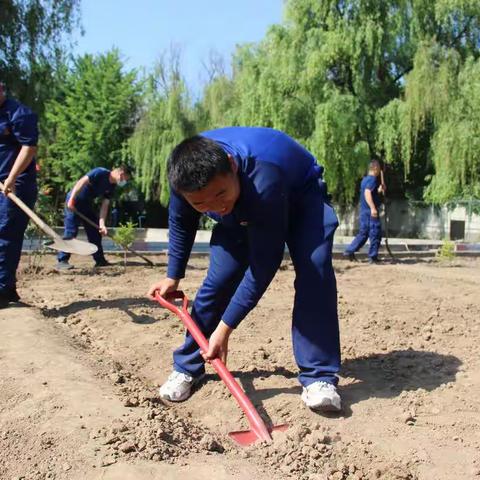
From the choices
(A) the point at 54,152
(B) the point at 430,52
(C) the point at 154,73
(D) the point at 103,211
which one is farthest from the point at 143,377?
(A) the point at 54,152

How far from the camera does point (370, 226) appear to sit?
30.3ft

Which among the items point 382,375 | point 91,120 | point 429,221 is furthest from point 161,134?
point 382,375

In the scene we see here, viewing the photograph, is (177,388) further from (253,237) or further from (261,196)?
(261,196)

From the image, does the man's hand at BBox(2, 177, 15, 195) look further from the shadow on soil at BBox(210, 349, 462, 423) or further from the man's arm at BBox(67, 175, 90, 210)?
the man's arm at BBox(67, 175, 90, 210)

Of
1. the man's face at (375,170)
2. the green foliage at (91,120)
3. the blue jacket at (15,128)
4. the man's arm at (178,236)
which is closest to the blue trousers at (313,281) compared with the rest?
the man's arm at (178,236)

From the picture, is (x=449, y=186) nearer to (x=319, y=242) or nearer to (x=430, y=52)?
(x=430, y=52)

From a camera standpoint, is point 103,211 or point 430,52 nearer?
point 103,211

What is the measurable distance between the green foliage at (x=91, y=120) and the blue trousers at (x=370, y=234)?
2021 centimetres

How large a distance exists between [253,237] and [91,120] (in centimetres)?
2778

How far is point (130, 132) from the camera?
29250 millimetres

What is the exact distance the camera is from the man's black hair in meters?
2.17

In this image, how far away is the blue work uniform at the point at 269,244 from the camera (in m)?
2.46

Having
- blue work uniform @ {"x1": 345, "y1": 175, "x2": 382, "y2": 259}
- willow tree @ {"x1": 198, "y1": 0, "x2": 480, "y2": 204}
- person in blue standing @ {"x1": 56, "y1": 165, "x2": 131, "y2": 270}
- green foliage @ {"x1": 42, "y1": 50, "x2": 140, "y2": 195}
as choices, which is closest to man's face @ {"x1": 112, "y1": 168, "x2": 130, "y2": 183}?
person in blue standing @ {"x1": 56, "y1": 165, "x2": 131, "y2": 270}

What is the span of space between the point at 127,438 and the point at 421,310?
331 centimetres
